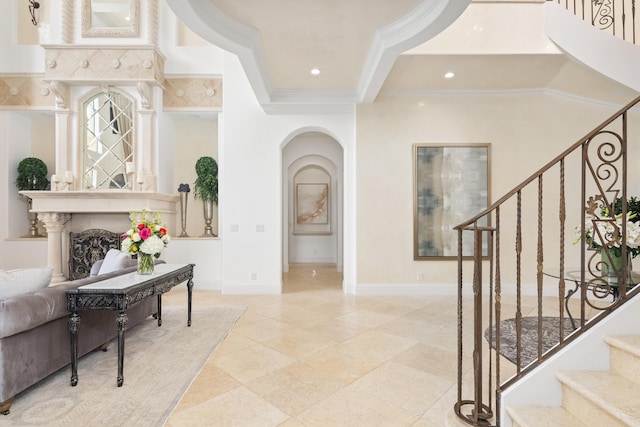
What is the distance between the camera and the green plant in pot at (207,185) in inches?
221

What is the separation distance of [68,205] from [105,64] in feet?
7.75

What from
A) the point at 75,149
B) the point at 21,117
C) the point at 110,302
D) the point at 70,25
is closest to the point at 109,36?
the point at 70,25

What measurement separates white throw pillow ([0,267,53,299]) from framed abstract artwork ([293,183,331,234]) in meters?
5.82

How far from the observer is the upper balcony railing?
13.7 ft

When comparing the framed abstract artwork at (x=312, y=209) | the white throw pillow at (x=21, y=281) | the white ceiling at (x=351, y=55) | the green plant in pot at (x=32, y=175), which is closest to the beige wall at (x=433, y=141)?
the white ceiling at (x=351, y=55)

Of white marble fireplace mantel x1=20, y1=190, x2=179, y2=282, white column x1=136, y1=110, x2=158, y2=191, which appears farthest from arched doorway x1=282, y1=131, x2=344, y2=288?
white marble fireplace mantel x1=20, y1=190, x2=179, y2=282

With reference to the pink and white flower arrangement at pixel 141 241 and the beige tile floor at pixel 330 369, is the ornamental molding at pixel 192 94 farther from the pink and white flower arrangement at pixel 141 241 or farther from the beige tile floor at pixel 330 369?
the beige tile floor at pixel 330 369

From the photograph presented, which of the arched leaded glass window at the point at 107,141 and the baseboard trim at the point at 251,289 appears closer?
the baseboard trim at the point at 251,289

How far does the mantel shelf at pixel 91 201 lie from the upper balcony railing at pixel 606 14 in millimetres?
6688

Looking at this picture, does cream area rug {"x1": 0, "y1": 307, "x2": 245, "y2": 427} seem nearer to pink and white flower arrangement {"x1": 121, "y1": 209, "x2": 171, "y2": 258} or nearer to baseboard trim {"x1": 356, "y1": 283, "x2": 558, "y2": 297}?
pink and white flower arrangement {"x1": 121, "y1": 209, "x2": 171, "y2": 258}

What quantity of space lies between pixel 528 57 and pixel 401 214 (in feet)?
8.73

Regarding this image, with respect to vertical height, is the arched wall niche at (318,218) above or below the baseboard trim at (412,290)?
above

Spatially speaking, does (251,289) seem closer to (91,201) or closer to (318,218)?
(91,201)

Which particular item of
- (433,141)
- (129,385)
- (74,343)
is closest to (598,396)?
(129,385)
